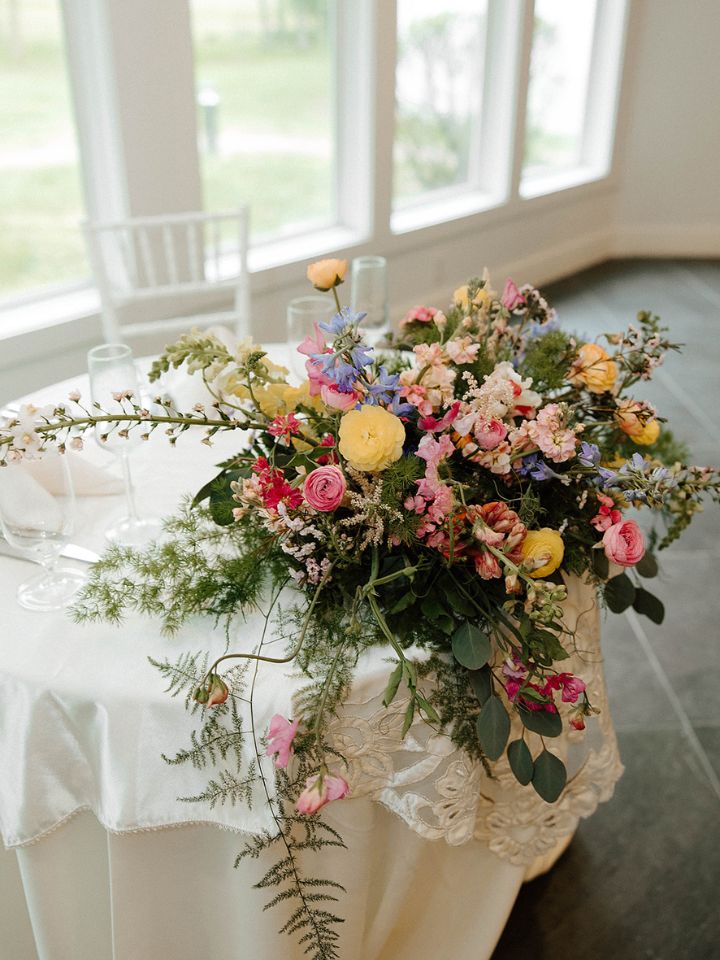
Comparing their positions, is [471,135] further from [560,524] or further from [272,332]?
[560,524]

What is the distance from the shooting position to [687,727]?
211 centimetres

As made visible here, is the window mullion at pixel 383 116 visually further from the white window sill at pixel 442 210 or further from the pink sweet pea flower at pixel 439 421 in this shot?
the pink sweet pea flower at pixel 439 421

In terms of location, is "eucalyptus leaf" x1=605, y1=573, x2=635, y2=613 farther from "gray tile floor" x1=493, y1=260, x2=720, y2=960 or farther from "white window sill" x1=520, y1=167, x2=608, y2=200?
"white window sill" x1=520, y1=167, x2=608, y2=200

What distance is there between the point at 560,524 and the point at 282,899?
572 millimetres

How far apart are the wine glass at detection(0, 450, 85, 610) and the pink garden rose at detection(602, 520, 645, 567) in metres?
0.65

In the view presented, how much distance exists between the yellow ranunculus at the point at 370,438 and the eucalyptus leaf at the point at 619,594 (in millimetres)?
438

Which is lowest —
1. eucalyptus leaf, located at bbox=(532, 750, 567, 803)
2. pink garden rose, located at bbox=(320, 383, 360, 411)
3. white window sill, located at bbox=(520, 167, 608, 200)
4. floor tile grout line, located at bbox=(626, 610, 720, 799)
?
floor tile grout line, located at bbox=(626, 610, 720, 799)

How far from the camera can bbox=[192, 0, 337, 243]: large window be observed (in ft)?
11.3

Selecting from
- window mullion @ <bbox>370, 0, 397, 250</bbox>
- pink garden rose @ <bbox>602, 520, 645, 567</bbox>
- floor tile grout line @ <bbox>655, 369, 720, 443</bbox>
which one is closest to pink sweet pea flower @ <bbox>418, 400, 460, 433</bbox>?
pink garden rose @ <bbox>602, 520, 645, 567</bbox>

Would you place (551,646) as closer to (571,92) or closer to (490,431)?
(490,431)

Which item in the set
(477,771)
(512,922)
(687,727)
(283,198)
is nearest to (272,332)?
(283,198)

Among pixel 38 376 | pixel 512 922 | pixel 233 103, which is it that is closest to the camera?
pixel 512 922

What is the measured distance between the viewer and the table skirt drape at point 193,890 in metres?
1.12
